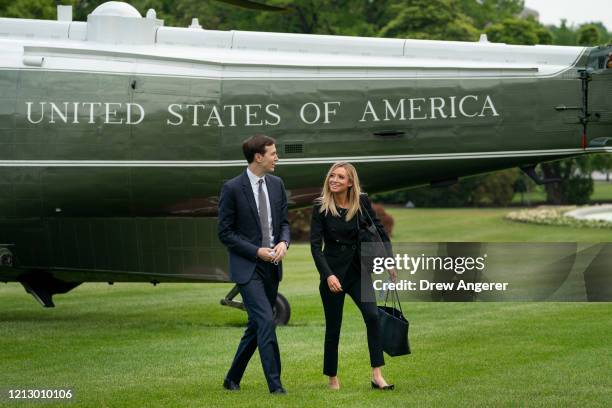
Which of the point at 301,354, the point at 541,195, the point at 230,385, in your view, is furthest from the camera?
→ the point at 541,195

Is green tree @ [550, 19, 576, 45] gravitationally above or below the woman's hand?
above

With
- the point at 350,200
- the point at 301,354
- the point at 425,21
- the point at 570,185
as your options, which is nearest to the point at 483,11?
the point at 425,21

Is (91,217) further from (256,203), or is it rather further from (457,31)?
(457,31)

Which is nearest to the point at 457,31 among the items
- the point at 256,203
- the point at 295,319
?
the point at 295,319

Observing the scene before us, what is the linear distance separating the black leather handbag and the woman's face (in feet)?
3.59

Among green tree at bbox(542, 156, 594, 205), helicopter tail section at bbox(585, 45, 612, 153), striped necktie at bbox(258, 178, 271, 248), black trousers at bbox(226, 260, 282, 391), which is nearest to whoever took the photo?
black trousers at bbox(226, 260, 282, 391)

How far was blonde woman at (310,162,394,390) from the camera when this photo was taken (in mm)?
9539

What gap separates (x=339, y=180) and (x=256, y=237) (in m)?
0.85

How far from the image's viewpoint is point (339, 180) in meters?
9.50

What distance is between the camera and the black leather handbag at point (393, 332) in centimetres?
953

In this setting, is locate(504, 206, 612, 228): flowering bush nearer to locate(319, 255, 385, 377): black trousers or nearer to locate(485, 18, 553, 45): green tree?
locate(485, 18, 553, 45): green tree

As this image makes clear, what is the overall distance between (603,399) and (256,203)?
328cm

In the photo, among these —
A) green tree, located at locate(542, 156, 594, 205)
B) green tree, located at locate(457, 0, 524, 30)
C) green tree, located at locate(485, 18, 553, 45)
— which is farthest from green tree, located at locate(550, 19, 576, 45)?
green tree, located at locate(485, 18, 553, 45)

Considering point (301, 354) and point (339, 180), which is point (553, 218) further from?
point (339, 180)
